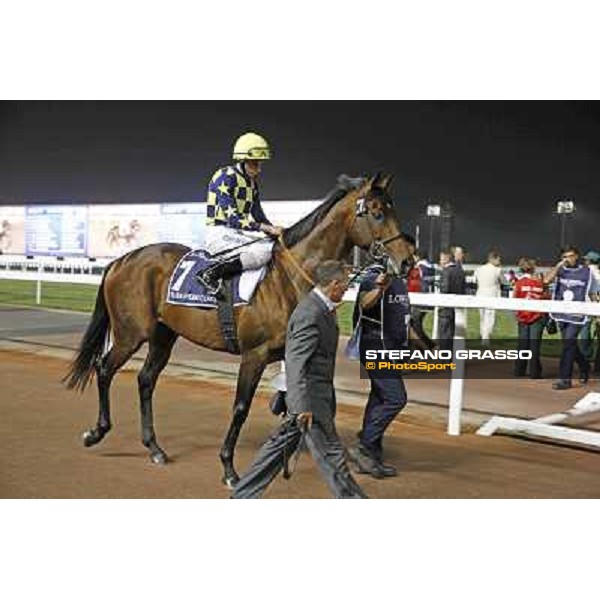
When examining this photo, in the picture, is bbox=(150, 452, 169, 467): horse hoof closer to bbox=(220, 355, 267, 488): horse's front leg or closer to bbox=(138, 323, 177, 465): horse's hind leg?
bbox=(138, 323, 177, 465): horse's hind leg

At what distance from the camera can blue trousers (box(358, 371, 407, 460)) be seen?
16.3ft

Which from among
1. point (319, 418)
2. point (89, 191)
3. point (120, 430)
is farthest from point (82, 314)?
point (319, 418)

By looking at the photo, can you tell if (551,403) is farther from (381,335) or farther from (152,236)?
(152,236)

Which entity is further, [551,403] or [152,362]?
[551,403]

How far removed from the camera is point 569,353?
7.66 m

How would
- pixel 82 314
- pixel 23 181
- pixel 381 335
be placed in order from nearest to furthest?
1. pixel 381 335
2. pixel 23 181
3. pixel 82 314

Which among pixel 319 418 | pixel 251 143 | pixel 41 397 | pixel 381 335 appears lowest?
pixel 41 397

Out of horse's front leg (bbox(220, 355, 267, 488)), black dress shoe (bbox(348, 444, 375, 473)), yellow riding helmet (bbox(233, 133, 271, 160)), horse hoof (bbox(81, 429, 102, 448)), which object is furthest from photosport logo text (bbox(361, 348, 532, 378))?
horse hoof (bbox(81, 429, 102, 448))

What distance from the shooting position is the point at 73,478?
4637 millimetres

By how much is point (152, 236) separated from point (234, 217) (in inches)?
108

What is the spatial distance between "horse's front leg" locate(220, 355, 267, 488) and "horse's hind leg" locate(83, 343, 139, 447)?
3.49 feet

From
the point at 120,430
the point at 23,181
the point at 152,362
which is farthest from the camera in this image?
the point at 23,181

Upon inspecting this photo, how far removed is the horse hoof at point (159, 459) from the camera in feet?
16.6

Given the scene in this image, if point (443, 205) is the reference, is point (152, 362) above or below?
below
